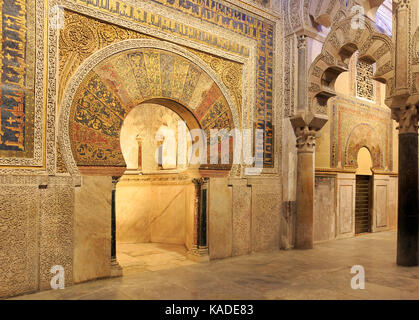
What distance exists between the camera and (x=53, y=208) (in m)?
3.89

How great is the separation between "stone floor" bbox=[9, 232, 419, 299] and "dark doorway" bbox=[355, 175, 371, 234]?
94.0 inches

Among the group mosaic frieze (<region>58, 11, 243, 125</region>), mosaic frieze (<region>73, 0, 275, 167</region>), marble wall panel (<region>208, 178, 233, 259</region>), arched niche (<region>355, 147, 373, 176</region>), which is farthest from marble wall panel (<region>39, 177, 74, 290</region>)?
arched niche (<region>355, 147, 373, 176</region>)

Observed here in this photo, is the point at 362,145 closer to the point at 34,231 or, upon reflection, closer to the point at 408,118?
the point at 408,118

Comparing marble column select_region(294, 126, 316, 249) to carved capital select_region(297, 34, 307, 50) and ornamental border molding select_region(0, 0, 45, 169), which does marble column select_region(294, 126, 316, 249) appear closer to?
carved capital select_region(297, 34, 307, 50)

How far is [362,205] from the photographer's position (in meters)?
8.18

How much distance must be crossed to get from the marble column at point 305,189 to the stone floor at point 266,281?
46cm

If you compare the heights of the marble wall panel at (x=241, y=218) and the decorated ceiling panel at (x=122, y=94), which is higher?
the decorated ceiling panel at (x=122, y=94)

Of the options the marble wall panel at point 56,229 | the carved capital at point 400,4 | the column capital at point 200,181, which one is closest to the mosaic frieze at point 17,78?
the marble wall panel at point 56,229

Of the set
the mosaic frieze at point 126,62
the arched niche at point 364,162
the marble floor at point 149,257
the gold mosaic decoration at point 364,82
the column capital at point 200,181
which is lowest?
the marble floor at point 149,257

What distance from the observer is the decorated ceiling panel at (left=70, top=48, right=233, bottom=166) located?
4.14 m

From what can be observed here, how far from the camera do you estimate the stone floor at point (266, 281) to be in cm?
369

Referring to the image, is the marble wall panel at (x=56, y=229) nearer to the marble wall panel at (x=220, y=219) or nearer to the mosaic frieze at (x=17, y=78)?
the mosaic frieze at (x=17, y=78)
